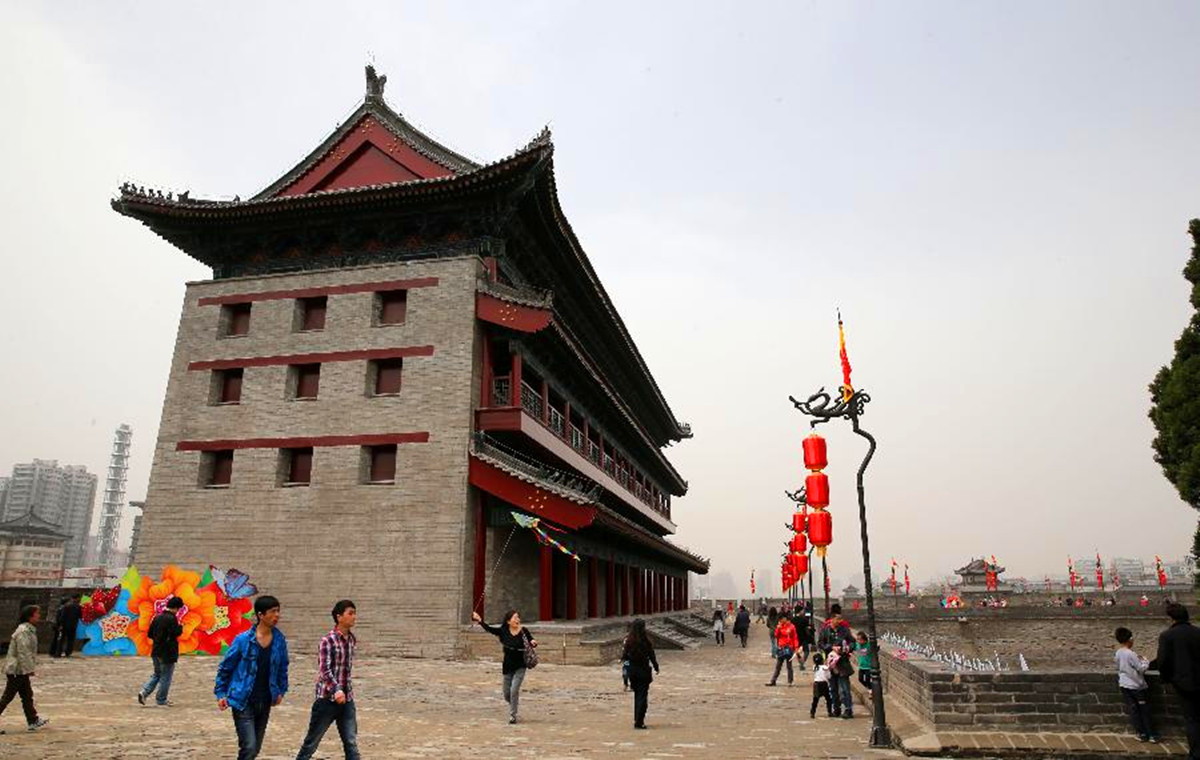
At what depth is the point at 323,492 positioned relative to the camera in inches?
798

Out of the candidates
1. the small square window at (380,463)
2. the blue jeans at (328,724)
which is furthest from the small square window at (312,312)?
the blue jeans at (328,724)

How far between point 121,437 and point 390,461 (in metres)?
170

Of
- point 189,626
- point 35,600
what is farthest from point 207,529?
point 35,600

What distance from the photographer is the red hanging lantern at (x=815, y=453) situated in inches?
741

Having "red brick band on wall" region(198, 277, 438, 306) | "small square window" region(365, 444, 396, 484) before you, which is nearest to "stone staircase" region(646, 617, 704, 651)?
"small square window" region(365, 444, 396, 484)

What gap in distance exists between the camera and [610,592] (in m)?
31.3

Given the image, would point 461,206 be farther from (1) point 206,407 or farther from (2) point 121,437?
(2) point 121,437

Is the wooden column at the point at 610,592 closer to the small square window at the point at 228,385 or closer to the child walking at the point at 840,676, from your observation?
the small square window at the point at 228,385

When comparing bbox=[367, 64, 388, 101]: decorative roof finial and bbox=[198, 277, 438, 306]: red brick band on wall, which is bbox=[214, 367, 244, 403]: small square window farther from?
bbox=[367, 64, 388, 101]: decorative roof finial

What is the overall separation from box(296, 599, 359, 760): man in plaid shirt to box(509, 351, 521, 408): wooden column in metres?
14.7

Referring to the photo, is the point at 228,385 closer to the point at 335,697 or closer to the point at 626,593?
the point at 335,697

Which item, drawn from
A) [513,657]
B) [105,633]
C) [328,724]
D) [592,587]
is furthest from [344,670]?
[592,587]

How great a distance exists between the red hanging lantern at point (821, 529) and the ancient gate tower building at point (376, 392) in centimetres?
604

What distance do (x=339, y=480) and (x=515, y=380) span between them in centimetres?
556
